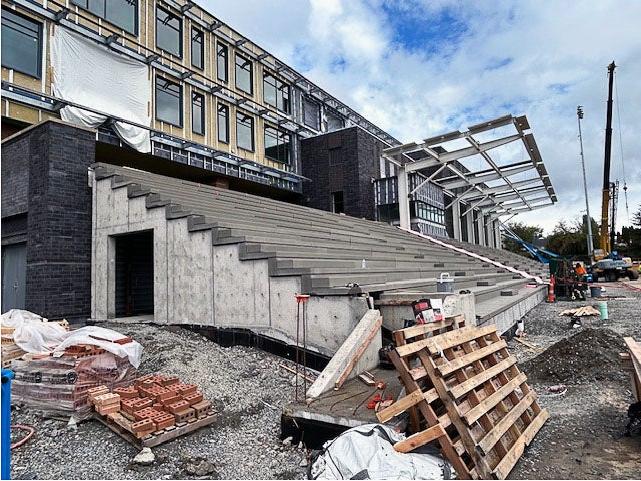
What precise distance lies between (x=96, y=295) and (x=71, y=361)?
20.2 ft

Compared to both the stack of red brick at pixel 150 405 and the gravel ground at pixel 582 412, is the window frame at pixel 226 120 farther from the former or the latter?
the stack of red brick at pixel 150 405

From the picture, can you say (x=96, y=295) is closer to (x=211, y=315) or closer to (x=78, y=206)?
(x=78, y=206)

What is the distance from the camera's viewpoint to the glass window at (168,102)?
18.7m

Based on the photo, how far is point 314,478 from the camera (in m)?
3.69

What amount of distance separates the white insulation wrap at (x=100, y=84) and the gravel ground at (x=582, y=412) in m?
15.1

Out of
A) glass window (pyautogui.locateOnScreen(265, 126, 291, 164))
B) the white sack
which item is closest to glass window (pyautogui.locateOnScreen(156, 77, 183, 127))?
glass window (pyautogui.locateOnScreen(265, 126, 291, 164))

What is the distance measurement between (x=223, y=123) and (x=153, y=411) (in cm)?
1921

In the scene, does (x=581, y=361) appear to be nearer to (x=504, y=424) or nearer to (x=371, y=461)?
(x=504, y=424)

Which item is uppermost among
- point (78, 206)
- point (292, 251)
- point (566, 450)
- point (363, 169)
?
point (363, 169)

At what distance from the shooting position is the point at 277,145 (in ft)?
82.4

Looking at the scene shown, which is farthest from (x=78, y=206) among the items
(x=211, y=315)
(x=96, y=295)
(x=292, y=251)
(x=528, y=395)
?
(x=528, y=395)

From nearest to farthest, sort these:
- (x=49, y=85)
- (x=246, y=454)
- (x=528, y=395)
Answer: (x=246, y=454), (x=528, y=395), (x=49, y=85)

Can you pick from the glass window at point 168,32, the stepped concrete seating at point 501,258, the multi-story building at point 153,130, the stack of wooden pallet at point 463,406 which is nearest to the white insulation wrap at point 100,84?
the multi-story building at point 153,130

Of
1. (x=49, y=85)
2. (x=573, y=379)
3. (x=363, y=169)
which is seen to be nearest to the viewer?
(x=573, y=379)
